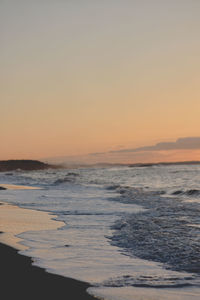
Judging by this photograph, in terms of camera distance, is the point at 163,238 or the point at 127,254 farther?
the point at 163,238

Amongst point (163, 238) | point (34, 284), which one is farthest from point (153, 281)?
point (163, 238)

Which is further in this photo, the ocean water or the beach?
the ocean water

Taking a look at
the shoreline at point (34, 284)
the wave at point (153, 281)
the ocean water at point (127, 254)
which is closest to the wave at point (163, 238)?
the ocean water at point (127, 254)

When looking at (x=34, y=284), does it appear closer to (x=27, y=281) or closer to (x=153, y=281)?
(x=27, y=281)

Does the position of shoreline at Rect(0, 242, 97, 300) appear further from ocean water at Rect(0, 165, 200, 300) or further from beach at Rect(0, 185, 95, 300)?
ocean water at Rect(0, 165, 200, 300)

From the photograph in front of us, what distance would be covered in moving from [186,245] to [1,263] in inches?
136

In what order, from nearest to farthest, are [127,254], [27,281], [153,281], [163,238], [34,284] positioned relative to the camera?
1. [34,284]
2. [27,281]
3. [153,281]
4. [127,254]
5. [163,238]

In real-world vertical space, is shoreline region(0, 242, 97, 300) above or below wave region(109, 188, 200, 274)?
above

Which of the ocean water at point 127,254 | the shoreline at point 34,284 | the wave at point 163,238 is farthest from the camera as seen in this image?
the wave at point 163,238

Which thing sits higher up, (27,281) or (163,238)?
(27,281)

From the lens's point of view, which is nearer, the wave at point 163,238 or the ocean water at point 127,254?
the ocean water at point 127,254

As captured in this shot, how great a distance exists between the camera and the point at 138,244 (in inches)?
289

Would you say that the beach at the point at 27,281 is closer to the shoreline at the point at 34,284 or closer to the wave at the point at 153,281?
the shoreline at the point at 34,284

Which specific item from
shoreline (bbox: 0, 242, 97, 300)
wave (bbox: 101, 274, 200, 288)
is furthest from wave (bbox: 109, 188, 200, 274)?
shoreline (bbox: 0, 242, 97, 300)
